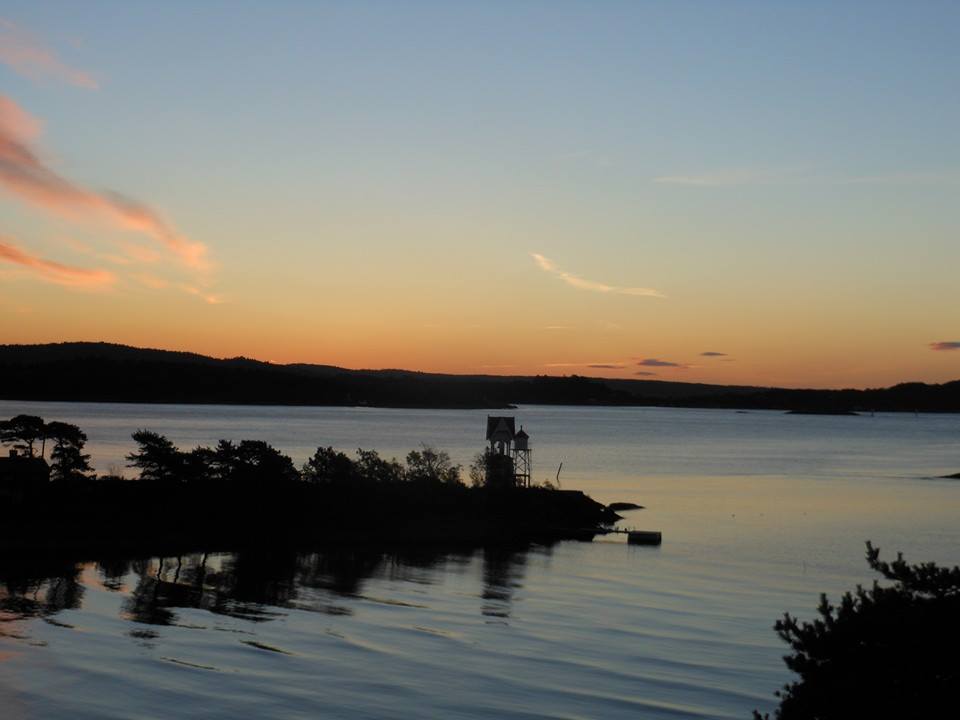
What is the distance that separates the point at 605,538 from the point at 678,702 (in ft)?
135

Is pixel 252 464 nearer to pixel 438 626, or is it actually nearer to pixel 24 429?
pixel 24 429

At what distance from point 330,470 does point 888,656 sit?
2219 inches

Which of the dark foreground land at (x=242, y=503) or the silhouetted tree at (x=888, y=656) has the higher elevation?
the silhouetted tree at (x=888, y=656)

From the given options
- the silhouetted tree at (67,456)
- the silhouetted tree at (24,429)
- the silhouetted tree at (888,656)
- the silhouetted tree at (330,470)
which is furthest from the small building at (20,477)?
the silhouetted tree at (888,656)

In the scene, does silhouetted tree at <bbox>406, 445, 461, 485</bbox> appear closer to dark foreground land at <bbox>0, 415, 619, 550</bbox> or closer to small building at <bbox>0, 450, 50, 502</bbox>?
dark foreground land at <bbox>0, 415, 619, 550</bbox>

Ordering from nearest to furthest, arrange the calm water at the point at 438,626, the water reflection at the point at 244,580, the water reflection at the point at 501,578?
the calm water at the point at 438,626 → the water reflection at the point at 244,580 → the water reflection at the point at 501,578

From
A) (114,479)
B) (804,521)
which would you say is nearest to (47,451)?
(114,479)

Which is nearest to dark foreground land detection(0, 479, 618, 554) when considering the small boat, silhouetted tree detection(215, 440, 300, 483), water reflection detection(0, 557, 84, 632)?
silhouetted tree detection(215, 440, 300, 483)

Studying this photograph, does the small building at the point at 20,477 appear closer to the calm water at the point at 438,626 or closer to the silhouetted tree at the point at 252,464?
the calm water at the point at 438,626

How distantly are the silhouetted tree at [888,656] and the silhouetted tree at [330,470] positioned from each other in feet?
180

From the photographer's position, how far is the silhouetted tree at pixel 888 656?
12211mm

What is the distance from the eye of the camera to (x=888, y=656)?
12641mm

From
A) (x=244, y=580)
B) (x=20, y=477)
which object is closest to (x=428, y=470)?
(x=244, y=580)

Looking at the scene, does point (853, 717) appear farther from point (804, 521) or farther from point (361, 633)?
point (804, 521)
